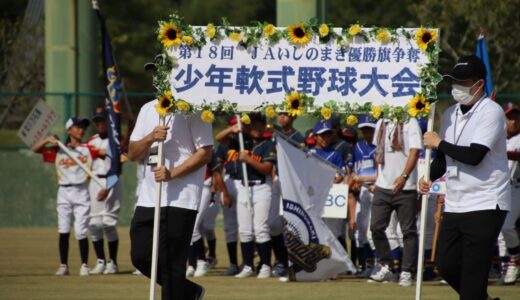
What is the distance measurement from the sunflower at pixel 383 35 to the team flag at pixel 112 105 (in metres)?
7.60

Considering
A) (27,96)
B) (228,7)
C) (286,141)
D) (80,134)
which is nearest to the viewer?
(286,141)

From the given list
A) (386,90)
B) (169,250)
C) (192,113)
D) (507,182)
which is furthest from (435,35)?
(169,250)

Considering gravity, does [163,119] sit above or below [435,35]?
below

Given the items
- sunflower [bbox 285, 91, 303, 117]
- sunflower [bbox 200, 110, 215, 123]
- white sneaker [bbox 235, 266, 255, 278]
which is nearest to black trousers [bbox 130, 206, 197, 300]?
sunflower [bbox 200, 110, 215, 123]

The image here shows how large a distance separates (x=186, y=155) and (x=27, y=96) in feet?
51.7

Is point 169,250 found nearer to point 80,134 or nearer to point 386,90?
point 386,90

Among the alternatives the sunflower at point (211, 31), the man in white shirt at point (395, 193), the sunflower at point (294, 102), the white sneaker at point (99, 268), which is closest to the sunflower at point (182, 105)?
the sunflower at point (211, 31)

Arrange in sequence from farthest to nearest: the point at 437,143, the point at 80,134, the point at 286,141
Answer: the point at 80,134 → the point at 286,141 → the point at 437,143

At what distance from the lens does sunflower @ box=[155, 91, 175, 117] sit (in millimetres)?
10078

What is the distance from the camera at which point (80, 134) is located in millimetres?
16922

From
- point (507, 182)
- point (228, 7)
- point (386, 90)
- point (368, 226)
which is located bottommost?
point (368, 226)

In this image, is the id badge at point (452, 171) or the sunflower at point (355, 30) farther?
the sunflower at point (355, 30)

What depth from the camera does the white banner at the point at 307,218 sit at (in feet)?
49.9

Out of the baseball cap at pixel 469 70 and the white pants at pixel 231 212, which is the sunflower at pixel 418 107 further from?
the white pants at pixel 231 212
